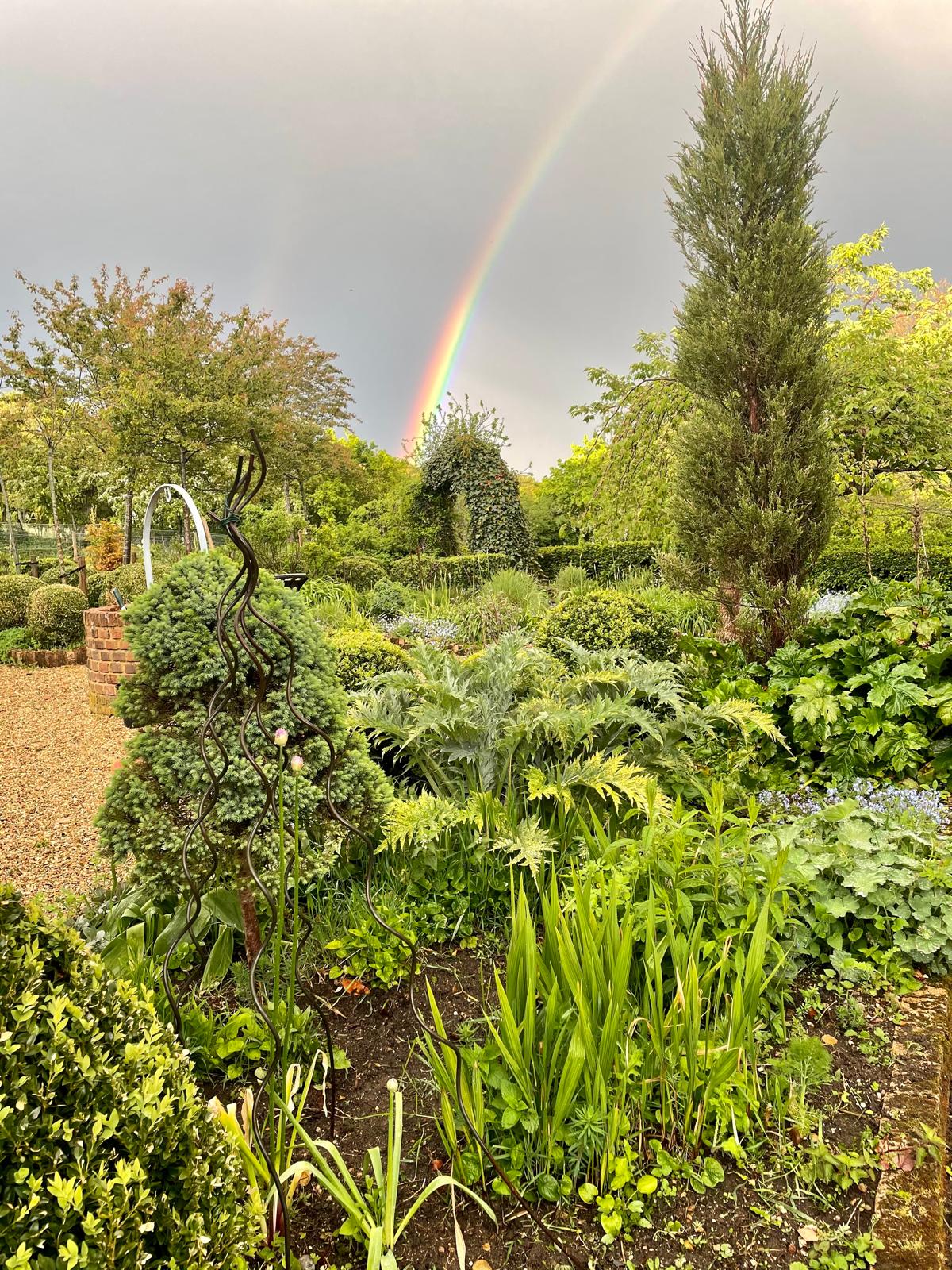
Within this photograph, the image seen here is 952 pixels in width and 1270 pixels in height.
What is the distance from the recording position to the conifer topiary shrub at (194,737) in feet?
6.31

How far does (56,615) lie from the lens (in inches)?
389

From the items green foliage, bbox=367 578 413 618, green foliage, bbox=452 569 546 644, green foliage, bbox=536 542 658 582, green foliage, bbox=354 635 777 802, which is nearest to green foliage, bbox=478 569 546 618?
green foliage, bbox=452 569 546 644

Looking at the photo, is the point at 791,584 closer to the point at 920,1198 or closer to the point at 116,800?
the point at 920,1198

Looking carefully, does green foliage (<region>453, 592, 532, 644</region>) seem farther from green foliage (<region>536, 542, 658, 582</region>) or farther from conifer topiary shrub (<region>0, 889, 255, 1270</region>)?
conifer topiary shrub (<region>0, 889, 255, 1270</region>)

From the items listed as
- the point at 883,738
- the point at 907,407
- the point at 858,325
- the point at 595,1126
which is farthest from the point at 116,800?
the point at 858,325

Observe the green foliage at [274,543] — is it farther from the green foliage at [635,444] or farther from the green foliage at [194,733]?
the green foliage at [194,733]

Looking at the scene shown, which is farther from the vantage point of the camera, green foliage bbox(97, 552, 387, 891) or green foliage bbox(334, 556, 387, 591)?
green foliage bbox(334, 556, 387, 591)

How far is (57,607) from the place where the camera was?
9.86m

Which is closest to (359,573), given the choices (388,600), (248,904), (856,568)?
(388,600)

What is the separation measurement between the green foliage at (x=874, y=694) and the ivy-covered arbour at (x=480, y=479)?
372 inches

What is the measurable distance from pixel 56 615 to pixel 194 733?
31.1 ft

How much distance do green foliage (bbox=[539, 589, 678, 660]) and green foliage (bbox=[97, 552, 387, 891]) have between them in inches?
143

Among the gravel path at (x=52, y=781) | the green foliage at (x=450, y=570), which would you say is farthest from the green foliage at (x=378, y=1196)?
the green foliage at (x=450, y=570)

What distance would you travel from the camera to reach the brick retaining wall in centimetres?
627
